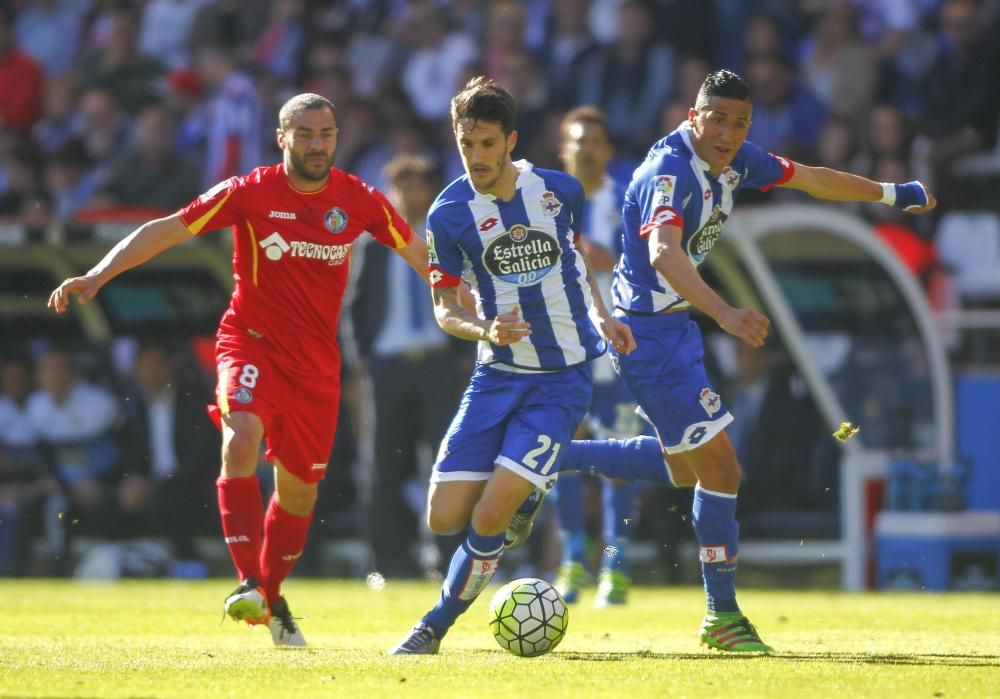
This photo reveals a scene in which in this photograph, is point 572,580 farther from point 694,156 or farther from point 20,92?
point 20,92

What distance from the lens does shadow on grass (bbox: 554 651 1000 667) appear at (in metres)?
7.36

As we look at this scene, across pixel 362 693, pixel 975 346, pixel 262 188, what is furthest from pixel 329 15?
pixel 362 693

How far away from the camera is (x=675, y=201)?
777cm

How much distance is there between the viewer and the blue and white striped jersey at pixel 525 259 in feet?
25.6

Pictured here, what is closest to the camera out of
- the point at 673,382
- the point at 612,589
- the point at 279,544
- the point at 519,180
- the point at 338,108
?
the point at 519,180

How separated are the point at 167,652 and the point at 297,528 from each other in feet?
2.97

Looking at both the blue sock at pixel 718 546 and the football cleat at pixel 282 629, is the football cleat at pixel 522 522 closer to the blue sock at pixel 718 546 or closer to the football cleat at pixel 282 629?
the blue sock at pixel 718 546

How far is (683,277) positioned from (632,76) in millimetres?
9097

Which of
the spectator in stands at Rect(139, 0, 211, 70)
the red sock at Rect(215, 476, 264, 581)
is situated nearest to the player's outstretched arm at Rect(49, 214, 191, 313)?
the red sock at Rect(215, 476, 264, 581)

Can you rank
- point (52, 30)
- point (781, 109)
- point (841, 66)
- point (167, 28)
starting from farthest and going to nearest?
point (52, 30), point (167, 28), point (841, 66), point (781, 109)

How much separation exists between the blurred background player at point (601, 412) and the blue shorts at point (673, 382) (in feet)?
7.79

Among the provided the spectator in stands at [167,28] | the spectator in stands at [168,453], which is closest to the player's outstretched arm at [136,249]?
the spectator in stands at [168,453]

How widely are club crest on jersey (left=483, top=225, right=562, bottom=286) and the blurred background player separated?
277cm

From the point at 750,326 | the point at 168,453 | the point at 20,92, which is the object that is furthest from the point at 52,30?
the point at 750,326
